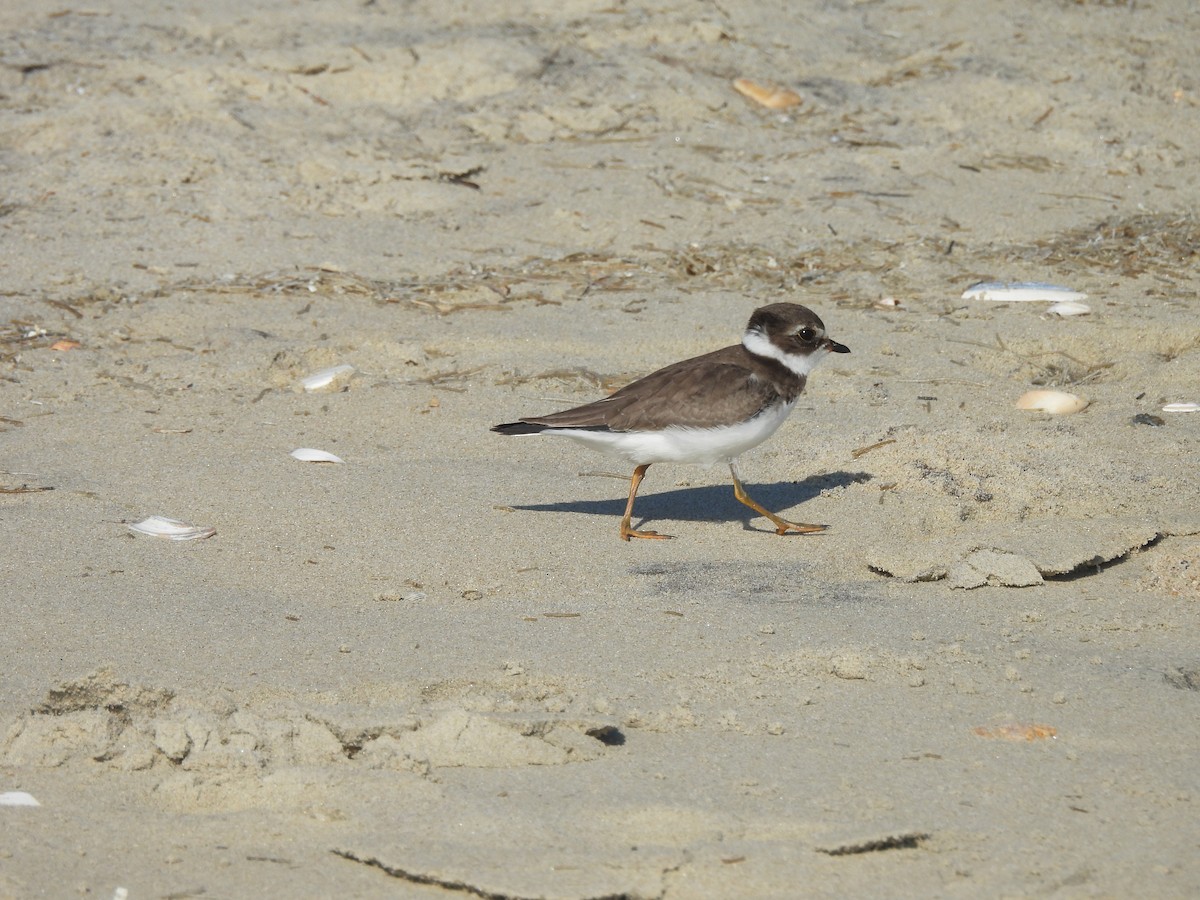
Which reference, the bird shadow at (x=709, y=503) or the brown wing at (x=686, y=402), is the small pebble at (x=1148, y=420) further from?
the brown wing at (x=686, y=402)

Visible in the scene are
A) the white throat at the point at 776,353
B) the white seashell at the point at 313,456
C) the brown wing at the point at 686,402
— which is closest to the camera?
the brown wing at the point at 686,402

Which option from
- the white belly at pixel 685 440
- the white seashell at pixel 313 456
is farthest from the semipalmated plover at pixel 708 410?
the white seashell at pixel 313 456

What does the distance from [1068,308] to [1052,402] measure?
46.0 inches

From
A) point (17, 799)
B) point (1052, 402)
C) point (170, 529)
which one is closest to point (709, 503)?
point (1052, 402)

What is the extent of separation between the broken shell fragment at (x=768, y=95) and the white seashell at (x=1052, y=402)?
3911 millimetres

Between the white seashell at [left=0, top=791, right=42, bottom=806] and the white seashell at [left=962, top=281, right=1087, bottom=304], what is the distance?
18.3 ft

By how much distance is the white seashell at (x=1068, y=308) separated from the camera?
716cm

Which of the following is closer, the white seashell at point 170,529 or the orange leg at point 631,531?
the white seashell at point 170,529

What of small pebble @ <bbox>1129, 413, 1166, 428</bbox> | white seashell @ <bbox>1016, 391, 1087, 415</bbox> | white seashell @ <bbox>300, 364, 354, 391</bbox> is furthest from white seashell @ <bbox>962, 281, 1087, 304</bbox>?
→ white seashell @ <bbox>300, 364, 354, 391</bbox>

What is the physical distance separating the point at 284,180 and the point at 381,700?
527 cm

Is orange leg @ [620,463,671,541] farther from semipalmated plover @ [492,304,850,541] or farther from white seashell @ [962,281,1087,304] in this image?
white seashell @ [962,281,1087,304]

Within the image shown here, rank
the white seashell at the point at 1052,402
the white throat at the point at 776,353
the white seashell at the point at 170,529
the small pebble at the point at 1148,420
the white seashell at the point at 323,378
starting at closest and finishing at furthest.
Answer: the white seashell at the point at 170,529 < the white throat at the point at 776,353 < the small pebble at the point at 1148,420 < the white seashell at the point at 1052,402 < the white seashell at the point at 323,378

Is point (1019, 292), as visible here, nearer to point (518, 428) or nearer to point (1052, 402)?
point (1052, 402)

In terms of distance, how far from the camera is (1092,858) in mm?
3109
